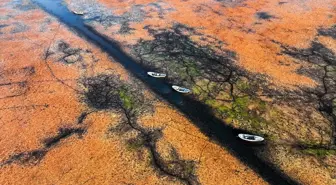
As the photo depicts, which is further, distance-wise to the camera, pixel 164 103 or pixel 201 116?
pixel 164 103

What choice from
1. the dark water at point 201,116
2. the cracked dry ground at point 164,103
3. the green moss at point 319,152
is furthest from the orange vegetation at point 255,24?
the green moss at point 319,152

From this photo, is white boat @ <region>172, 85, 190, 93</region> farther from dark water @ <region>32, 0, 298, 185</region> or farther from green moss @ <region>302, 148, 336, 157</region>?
green moss @ <region>302, 148, 336, 157</region>

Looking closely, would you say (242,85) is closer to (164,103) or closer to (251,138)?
(251,138)

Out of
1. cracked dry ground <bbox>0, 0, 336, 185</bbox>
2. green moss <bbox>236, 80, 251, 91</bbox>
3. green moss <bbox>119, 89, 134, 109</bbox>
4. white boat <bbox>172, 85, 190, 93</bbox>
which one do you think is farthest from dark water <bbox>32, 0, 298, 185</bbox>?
green moss <bbox>236, 80, 251, 91</bbox>

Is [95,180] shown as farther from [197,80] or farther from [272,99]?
[272,99]

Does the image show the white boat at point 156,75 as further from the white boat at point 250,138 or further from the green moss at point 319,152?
the green moss at point 319,152

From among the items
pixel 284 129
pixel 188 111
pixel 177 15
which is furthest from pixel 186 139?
pixel 177 15

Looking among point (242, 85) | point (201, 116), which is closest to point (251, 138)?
point (201, 116)
